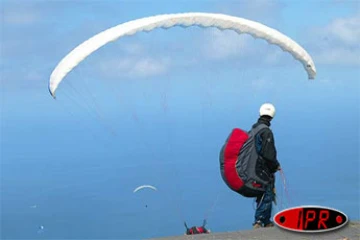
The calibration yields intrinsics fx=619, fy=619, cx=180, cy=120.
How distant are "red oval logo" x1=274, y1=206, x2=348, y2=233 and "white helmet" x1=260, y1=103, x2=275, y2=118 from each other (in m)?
1.98

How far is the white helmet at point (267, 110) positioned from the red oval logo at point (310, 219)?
6.50 ft

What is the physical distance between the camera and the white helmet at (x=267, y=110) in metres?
11.9

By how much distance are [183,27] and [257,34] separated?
1673 millimetres

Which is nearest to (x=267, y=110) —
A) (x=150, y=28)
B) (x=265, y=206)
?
(x=265, y=206)

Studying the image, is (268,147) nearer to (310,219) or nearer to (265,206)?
(265,206)

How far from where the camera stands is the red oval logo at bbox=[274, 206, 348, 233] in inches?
426

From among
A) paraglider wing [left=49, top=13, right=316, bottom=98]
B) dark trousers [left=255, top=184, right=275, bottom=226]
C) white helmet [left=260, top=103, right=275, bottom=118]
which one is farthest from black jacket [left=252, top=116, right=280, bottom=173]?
paraglider wing [left=49, top=13, right=316, bottom=98]

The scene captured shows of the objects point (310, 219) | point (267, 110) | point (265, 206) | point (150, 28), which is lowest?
point (310, 219)

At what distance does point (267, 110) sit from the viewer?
11.9 meters

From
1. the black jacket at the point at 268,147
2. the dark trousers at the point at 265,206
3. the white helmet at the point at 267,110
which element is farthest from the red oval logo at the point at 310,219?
the white helmet at the point at 267,110

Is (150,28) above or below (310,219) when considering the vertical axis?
above

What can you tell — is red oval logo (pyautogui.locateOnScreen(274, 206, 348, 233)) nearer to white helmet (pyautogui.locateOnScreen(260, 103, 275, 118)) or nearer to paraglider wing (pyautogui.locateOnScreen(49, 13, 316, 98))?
white helmet (pyautogui.locateOnScreen(260, 103, 275, 118))

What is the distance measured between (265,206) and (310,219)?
4.38 ft

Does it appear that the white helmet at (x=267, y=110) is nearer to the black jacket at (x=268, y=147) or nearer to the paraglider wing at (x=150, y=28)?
the black jacket at (x=268, y=147)
